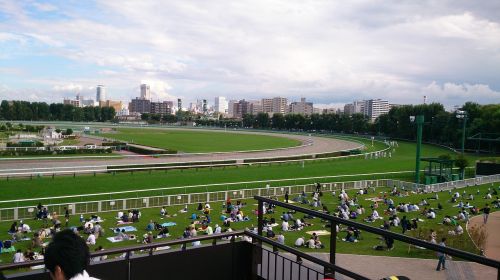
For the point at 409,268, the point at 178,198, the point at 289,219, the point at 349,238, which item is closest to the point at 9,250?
the point at 178,198

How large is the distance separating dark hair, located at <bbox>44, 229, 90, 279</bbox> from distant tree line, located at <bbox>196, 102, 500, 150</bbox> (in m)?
52.5

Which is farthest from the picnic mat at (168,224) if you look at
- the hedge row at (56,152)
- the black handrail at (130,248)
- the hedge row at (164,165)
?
the hedge row at (56,152)

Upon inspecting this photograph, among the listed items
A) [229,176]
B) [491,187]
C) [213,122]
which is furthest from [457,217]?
[213,122]

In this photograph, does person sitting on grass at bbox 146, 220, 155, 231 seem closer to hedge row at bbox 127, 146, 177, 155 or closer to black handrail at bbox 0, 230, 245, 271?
black handrail at bbox 0, 230, 245, 271

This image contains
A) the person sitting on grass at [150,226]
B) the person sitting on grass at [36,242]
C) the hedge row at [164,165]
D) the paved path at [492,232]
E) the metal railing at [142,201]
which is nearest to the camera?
the person sitting on grass at [36,242]

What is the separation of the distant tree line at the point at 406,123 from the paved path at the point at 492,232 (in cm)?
2910

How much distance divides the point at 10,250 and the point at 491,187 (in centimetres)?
3198

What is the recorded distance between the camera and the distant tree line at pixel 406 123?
7038 centimetres

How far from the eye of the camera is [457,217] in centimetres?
2277

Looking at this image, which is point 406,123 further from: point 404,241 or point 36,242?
point 404,241

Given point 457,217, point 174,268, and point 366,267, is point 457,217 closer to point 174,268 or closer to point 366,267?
point 366,267

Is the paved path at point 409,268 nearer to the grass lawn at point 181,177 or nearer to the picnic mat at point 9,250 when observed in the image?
the picnic mat at point 9,250

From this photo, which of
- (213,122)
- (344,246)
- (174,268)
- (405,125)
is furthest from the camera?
(213,122)

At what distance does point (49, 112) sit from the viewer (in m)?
146
